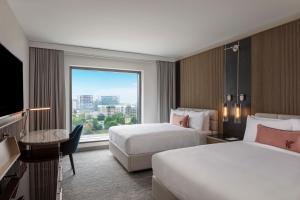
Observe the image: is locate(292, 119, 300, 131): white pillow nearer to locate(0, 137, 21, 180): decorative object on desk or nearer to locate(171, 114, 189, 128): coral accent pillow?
locate(171, 114, 189, 128): coral accent pillow

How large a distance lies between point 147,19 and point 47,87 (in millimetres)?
2716

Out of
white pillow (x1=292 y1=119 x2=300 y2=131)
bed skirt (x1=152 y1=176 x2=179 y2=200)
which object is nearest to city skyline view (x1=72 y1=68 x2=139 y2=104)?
bed skirt (x1=152 y1=176 x2=179 y2=200)

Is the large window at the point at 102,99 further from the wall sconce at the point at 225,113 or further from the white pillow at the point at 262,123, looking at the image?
the white pillow at the point at 262,123

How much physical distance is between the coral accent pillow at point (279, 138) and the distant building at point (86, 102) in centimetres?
390

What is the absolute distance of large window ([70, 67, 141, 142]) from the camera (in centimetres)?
490

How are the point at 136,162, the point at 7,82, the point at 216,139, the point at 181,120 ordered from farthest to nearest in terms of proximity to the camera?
the point at 181,120, the point at 216,139, the point at 136,162, the point at 7,82

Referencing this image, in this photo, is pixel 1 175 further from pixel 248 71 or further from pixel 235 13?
pixel 248 71

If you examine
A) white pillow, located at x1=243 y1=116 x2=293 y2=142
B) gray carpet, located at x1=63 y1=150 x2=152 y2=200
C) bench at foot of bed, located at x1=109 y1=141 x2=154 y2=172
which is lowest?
gray carpet, located at x1=63 y1=150 x2=152 y2=200

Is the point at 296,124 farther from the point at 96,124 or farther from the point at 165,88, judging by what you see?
the point at 96,124

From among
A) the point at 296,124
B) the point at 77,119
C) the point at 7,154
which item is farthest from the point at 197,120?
the point at 7,154

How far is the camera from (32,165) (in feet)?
5.69

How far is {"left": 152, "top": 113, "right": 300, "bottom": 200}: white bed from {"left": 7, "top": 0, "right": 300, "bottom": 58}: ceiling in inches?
74.4

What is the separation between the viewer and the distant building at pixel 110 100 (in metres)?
5.20

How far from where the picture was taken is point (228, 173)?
1688 millimetres
